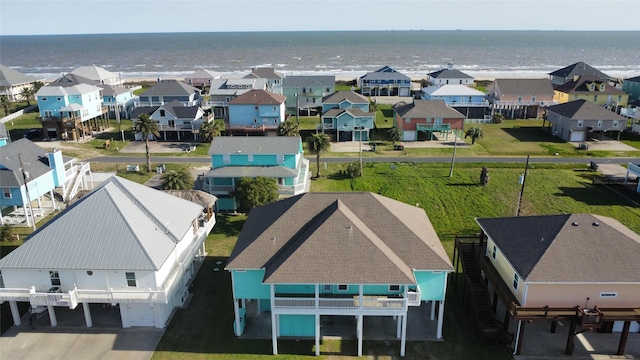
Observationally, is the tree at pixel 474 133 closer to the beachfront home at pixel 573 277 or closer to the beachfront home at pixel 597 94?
the beachfront home at pixel 597 94

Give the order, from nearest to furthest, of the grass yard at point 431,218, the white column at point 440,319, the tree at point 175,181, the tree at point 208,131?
the grass yard at point 431,218, the white column at point 440,319, the tree at point 175,181, the tree at point 208,131

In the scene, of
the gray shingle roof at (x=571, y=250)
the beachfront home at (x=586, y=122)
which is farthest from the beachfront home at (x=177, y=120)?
the beachfront home at (x=586, y=122)

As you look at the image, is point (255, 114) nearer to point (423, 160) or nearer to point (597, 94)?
point (423, 160)

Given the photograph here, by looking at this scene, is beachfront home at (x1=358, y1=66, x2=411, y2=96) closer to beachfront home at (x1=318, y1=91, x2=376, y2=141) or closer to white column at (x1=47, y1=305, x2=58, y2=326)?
beachfront home at (x1=318, y1=91, x2=376, y2=141)

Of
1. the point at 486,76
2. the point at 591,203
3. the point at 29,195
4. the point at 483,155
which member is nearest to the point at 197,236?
the point at 29,195

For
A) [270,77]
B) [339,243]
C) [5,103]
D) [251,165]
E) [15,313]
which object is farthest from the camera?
[270,77]

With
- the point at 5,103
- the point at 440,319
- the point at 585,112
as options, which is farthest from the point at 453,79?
the point at 5,103
